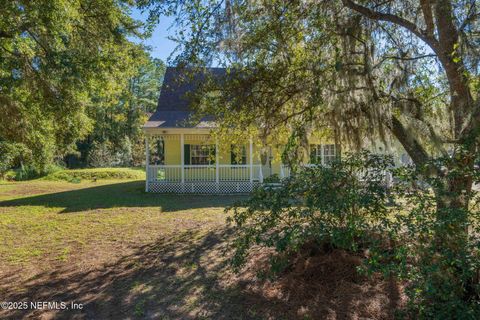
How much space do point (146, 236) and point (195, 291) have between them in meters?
3.13

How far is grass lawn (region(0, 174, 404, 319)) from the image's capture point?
3994mm

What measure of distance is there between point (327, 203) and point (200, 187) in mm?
11330

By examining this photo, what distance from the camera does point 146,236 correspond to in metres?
7.30

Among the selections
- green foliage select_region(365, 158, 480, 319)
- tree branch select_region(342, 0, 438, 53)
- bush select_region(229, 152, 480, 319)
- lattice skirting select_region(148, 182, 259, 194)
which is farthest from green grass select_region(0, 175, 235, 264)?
tree branch select_region(342, 0, 438, 53)

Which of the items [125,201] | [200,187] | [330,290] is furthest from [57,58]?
[200,187]

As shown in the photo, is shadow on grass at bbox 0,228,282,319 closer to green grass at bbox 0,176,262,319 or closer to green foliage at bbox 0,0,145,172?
green grass at bbox 0,176,262,319

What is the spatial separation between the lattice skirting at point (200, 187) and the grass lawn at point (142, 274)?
15.5 feet

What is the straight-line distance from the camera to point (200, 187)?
1437 centimetres

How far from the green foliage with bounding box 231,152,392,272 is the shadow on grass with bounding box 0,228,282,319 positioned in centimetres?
78

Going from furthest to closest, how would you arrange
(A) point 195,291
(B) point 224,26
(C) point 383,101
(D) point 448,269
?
(B) point 224,26, (C) point 383,101, (A) point 195,291, (D) point 448,269

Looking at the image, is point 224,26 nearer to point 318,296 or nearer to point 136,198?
point 318,296

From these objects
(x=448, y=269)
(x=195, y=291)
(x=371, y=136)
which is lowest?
(x=195, y=291)

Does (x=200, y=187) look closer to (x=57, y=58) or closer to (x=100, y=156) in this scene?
(x=57, y=58)

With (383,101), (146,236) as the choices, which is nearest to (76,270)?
(146,236)
